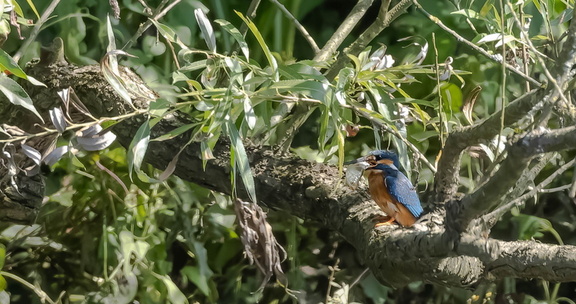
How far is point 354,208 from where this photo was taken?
148 cm

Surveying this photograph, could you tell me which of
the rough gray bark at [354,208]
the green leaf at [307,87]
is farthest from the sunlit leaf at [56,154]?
the green leaf at [307,87]

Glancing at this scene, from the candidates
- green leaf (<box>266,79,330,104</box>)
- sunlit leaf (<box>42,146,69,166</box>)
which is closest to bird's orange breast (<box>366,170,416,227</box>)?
green leaf (<box>266,79,330,104</box>)

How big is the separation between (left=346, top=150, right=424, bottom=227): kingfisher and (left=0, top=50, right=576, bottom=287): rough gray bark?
29 mm

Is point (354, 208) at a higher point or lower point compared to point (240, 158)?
lower

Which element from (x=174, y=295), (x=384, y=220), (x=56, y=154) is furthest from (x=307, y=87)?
(x=174, y=295)

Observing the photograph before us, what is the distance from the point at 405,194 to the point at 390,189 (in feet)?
0.09

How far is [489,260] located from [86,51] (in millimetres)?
1308

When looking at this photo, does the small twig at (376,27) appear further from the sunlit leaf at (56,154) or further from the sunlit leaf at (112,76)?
the sunlit leaf at (56,154)

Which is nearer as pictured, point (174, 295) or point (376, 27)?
point (376, 27)

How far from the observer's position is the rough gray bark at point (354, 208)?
3.78 ft

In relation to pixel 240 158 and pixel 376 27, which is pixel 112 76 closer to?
pixel 240 158

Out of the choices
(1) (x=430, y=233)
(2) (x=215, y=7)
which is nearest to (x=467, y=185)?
(2) (x=215, y=7)

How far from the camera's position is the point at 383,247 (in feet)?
4.33

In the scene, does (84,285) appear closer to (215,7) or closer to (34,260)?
(34,260)
